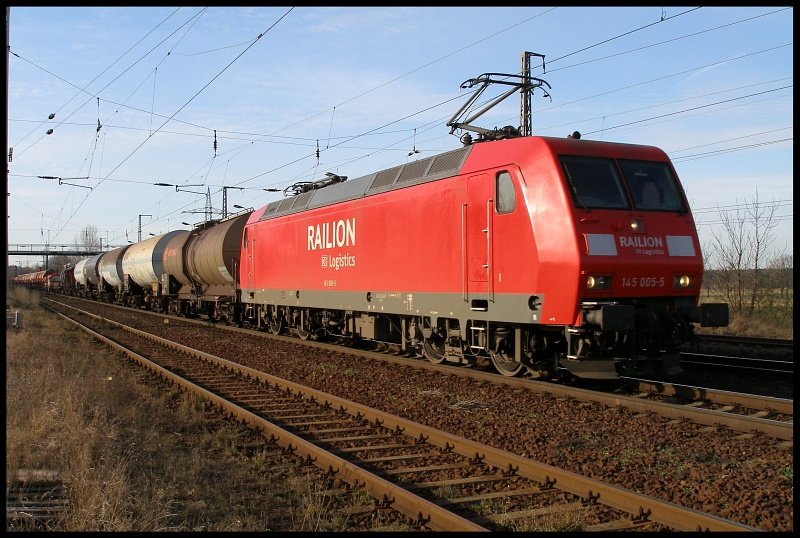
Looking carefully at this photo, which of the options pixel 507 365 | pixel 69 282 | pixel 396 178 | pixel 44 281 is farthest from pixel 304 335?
pixel 44 281

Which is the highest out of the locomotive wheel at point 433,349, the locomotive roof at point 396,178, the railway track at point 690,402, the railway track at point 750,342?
the locomotive roof at point 396,178

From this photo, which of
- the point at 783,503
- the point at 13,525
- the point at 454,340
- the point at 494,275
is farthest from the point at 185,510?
the point at 454,340

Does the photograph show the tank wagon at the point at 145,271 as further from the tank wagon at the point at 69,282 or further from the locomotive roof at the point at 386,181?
the tank wagon at the point at 69,282

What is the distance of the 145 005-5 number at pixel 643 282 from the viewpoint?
918cm

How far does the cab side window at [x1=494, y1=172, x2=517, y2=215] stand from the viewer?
9.95 metres

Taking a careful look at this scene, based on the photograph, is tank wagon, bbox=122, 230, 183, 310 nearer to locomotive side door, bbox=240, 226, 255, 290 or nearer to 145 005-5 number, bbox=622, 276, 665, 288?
locomotive side door, bbox=240, 226, 255, 290

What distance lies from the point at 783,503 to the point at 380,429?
4.38 metres

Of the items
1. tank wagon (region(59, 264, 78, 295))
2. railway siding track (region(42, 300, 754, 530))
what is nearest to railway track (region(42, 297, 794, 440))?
railway siding track (region(42, 300, 754, 530))

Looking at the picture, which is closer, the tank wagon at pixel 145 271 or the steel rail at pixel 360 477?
the steel rail at pixel 360 477

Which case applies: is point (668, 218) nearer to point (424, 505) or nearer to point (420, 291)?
point (420, 291)

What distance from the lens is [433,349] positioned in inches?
511

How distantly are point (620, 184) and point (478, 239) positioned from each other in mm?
2273

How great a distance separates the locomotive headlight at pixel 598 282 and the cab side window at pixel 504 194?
5.45ft

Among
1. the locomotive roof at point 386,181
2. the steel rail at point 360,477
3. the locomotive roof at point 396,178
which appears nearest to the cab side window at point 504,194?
the locomotive roof at point 396,178
